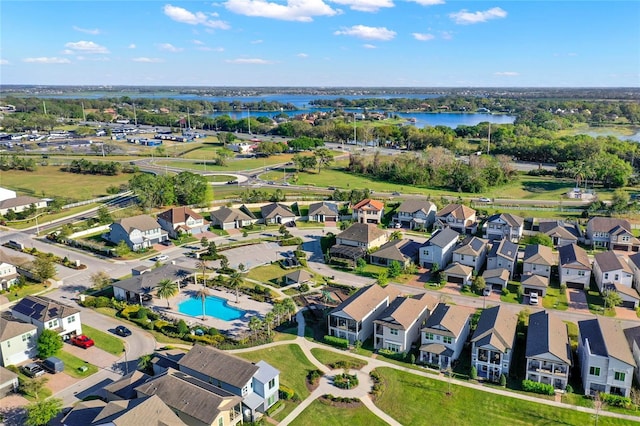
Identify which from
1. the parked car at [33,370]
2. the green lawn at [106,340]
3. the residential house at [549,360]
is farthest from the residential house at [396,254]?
the parked car at [33,370]

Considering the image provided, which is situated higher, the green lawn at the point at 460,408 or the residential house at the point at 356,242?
the residential house at the point at 356,242

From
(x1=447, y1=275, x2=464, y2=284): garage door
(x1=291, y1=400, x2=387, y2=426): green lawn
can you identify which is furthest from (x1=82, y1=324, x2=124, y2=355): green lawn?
(x1=447, y1=275, x2=464, y2=284): garage door

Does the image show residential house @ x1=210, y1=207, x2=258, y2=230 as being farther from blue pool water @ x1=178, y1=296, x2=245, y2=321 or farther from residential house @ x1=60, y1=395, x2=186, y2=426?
residential house @ x1=60, y1=395, x2=186, y2=426

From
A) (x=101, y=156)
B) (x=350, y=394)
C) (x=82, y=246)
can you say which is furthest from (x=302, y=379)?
(x=101, y=156)

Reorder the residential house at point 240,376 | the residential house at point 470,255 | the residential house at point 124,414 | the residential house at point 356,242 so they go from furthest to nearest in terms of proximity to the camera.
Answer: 1. the residential house at point 356,242
2. the residential house at point 470,255
3. the residential house at point 240,376
4. the residential house at point 124,414

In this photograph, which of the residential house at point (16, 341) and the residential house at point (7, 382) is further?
the residential house at point (16, 341)

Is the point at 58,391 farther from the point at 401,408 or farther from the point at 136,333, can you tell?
the point at 401,408

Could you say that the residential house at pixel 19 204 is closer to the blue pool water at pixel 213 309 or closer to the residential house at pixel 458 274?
the blue pool water at pixel 213 309
